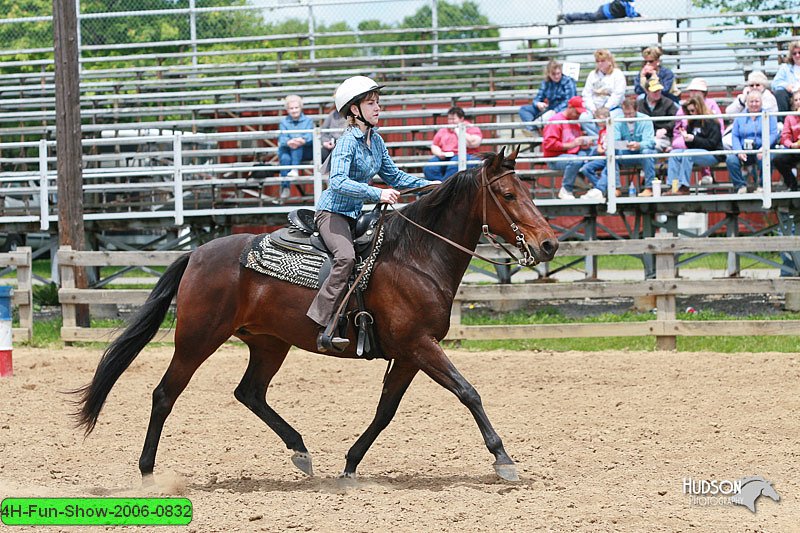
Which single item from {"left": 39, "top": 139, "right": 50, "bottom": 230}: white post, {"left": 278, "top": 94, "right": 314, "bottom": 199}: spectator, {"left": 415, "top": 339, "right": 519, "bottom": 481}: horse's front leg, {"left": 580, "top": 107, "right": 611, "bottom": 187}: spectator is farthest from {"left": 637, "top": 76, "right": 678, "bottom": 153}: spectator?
{"left": 415, "top": 339, "right": 519, "bottom": 481}: horse's front leg

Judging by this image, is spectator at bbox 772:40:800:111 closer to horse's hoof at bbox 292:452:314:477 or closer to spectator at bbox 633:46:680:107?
spectator at bbox 633:46:680:107

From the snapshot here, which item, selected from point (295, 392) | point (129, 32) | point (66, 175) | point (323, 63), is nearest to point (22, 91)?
point (129, 32)

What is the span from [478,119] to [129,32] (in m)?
9.34

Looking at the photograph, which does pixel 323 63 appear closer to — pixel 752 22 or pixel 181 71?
pixel 181 71

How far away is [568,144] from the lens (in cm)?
1456

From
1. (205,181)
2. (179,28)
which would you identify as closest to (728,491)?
(205,181)

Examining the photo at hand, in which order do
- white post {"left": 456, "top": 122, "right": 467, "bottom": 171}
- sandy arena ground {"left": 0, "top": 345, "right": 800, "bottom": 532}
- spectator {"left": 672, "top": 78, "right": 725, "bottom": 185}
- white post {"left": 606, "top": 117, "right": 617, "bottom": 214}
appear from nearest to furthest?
sandy arena ground {"left": 0, "top": 345, "right": 800, "bottom": 532}, white post {"left": 606, "top": 117, "right": 617, "bottom": 214}, white post {"left": 456, "top": 122, "right": 467, "bottom": 171}, spectator {"left": 672, "top": 78, "right": 725, "bottom": 185}

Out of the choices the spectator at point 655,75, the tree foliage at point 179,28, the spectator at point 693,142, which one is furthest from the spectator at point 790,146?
the tree foliage at point 179,28

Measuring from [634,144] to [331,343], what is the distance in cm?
834

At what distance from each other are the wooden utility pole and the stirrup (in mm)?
7816

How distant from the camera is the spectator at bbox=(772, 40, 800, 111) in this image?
581 inches

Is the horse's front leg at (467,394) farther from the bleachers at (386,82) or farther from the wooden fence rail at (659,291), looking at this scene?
the bleachers at (386,82)

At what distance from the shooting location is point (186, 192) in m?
18.6

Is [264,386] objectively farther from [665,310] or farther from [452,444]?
[665,310]
